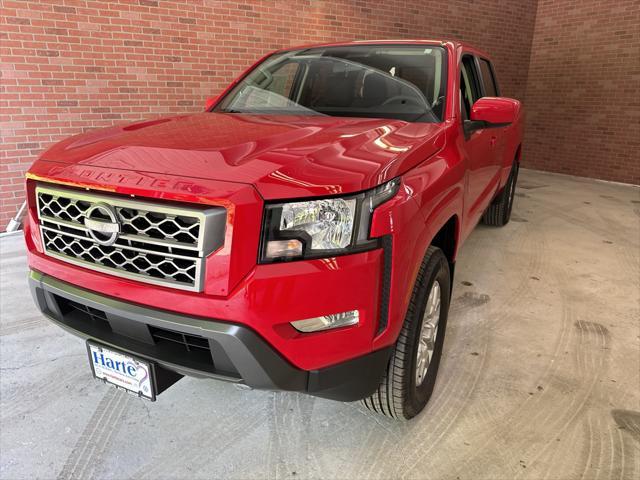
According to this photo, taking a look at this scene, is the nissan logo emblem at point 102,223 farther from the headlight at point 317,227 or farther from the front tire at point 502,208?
the front tire at point 502,208

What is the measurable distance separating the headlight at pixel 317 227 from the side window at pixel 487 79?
8.12 feet

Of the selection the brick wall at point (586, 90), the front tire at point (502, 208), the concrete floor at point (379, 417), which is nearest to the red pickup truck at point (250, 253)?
the concrete floor at point (379, 417)

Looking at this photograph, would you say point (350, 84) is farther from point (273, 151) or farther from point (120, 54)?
point (120, 54)

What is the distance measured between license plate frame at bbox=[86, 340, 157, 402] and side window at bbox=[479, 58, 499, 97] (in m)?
2.97

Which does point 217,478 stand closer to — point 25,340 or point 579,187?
point 25,340

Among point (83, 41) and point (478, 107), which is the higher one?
point (83, 41)

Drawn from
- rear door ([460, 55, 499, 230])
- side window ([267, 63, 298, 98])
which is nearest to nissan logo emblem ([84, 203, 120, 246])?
side window ([267, 63, 298, 98])

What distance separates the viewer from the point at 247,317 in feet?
4.26

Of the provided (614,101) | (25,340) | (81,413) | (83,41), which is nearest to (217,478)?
(81,413)

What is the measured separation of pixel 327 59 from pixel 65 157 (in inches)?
65.2

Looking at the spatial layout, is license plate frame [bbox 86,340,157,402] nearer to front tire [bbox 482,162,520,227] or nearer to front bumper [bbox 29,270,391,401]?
front bumper [bbox 29,270,391,401]

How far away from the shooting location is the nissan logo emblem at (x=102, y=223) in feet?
4.73

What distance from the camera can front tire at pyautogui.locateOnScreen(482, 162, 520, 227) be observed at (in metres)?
4.73

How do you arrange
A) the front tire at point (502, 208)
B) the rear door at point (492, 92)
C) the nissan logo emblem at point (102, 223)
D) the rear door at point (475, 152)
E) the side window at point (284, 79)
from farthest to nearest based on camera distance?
1. the front tire at point (502, 208)
2. the rear door at point (492, 92)
3. the side window at point (284, 79)
4. the rear door at point (475, 152)
5. the nissan logo emblem at point (102, 223)
